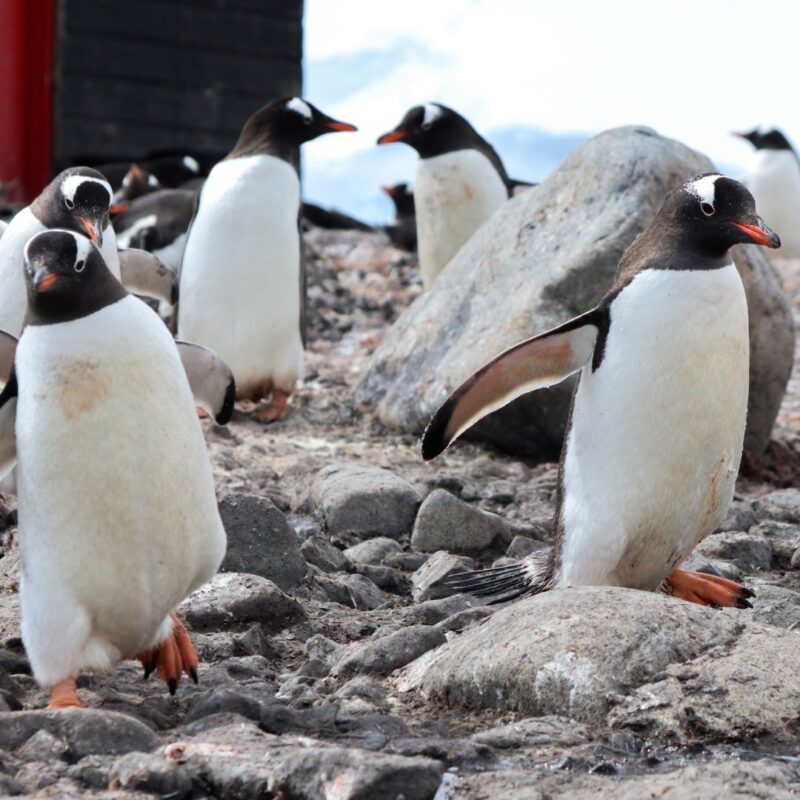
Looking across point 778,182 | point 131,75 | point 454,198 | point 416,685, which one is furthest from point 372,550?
point 778,182

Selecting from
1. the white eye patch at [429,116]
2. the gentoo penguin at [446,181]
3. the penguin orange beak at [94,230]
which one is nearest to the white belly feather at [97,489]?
the penguin orange beak at [94,230]

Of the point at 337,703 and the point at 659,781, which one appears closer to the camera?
the point at 659,781

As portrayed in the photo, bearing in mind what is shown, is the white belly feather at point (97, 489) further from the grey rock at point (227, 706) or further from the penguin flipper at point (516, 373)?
the penguin flipper at point (516, 373)

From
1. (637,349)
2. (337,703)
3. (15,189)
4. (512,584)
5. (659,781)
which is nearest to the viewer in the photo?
(659,781)

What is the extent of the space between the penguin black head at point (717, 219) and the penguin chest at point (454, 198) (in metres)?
5.91

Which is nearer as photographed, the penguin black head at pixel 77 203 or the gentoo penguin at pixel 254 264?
the penguin black head at pixel 77 203

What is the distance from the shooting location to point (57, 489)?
3395 mm

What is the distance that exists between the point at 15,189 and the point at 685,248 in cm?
1297

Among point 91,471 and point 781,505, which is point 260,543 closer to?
point 91,471

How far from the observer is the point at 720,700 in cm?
327

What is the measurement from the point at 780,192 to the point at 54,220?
43.4 feet

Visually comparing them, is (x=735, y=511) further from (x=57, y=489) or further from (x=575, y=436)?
(x=57, y=489)

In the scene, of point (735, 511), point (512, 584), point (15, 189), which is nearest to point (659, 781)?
point (512, 584)

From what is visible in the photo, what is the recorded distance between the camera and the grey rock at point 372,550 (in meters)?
4.96
